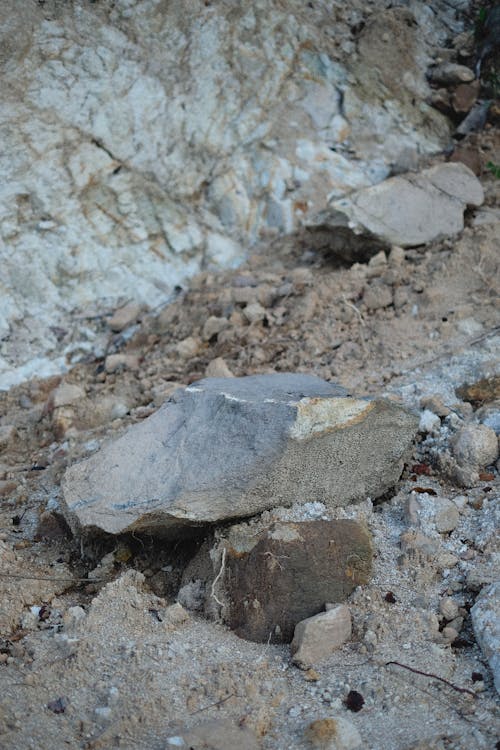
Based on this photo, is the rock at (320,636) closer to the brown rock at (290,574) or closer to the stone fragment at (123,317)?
the brown rock at (290,574)

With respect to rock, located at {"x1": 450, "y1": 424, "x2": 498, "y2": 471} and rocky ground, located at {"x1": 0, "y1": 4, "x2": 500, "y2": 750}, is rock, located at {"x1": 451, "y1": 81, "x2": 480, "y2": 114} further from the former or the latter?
rock, located at {"x1": 450, "y1": 424, "x2": 498, "y2": 471}

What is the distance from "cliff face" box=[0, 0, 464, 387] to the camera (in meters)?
4.92

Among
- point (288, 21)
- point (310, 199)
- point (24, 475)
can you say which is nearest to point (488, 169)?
point (310, 199)

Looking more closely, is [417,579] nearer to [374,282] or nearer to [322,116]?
[374,282]

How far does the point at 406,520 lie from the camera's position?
2.91 meters

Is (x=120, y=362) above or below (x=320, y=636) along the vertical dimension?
below

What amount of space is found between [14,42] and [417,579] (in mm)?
4271

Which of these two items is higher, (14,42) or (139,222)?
(14,42)

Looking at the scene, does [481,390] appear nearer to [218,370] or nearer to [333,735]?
[218,370]

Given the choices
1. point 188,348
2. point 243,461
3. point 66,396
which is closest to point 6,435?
point 66,396

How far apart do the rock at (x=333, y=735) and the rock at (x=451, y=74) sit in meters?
5.21

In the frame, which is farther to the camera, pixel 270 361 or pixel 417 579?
pixel 270 361

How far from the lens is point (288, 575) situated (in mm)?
2607

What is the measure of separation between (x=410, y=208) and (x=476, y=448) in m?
2.27
